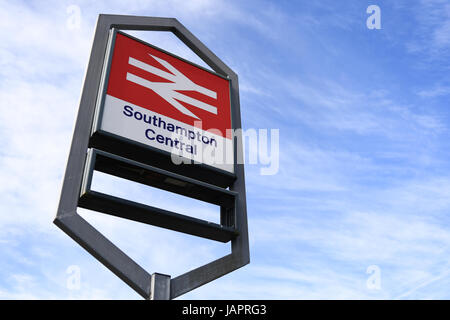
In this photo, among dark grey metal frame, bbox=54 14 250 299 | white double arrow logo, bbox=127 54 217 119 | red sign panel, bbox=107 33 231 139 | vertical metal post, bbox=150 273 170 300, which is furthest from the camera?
white double arrow logo, bbox=127 54 217 119

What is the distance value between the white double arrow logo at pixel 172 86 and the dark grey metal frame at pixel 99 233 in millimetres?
499

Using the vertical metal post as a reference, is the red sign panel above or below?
above

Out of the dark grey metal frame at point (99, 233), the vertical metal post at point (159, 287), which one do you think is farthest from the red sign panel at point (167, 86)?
the vertical metal post at point (159, 287)

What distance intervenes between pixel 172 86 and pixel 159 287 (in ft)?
10.1

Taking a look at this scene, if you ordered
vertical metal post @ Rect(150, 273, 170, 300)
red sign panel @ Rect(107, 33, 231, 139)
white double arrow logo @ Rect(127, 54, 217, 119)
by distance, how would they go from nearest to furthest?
vertical metal post @ Rect(150, 273, 170, 300) < red sign panel @ Rect(107, 33, 231, 139) < white double arrow logo @ Rect(127, 54, 217, 119)

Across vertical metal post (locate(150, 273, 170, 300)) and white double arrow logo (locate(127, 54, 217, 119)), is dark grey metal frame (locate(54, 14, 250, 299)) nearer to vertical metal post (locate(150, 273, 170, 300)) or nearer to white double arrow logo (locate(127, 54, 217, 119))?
vertical metal post (locate(150, 273, 170, 300))

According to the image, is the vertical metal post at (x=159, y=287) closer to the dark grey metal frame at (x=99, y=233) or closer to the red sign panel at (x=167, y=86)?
the dark grey metal frame at (x=99, y=233)

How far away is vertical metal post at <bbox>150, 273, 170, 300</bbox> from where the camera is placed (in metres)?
4.95

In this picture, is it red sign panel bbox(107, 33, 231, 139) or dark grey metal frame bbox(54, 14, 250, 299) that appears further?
red sign panel bbox(107, 33, 231, 139)

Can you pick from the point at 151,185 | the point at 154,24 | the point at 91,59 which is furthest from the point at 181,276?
the point at 154,24

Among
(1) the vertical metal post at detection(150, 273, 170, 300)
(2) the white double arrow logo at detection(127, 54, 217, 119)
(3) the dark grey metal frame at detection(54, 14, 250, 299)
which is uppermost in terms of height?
(2) the white double arrow logo at detection(127, 54, 217, 119)

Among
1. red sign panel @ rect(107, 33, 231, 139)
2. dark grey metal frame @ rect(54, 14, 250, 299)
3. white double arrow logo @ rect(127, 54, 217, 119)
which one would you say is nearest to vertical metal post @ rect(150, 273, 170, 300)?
dark grey metal frame @ rect(54, 14, 250, 299)

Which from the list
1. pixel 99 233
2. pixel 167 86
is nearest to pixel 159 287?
pixel 99 233
